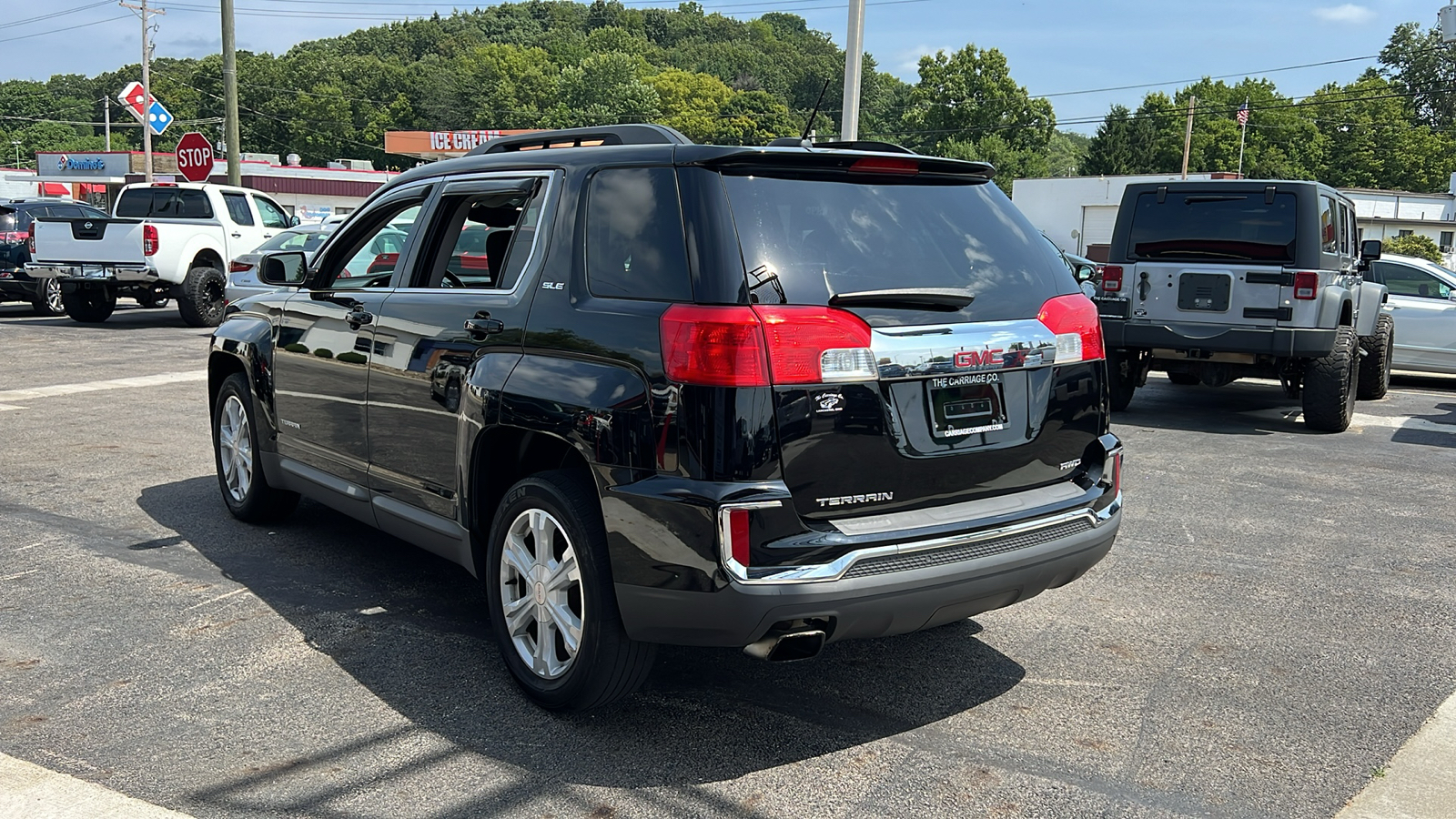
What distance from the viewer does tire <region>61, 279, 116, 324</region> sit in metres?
17.8

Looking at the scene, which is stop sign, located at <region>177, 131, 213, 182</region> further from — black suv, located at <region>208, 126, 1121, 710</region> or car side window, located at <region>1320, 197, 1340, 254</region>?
black suv, located at <region>208, 126, 1121, 710</region>

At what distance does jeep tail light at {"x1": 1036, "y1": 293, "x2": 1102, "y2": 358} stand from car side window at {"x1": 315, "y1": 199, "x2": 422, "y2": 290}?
2505mm

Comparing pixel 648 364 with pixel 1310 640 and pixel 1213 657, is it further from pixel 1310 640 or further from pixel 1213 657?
pixel 1310 640

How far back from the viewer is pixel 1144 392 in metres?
12.9

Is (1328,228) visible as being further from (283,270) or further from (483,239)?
(283,270)

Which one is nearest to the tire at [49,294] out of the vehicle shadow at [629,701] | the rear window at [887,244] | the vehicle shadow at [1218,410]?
the vehicle shadow at [1218,410]

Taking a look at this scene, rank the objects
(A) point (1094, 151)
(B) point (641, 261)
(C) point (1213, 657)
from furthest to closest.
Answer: (A) point (1094, 151)
(C) point (1213, 657)
(B) point (641, 261)

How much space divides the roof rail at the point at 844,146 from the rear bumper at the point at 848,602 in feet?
4.40

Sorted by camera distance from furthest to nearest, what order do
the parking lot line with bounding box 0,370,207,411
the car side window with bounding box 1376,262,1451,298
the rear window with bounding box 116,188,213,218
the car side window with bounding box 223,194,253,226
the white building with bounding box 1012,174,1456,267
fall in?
1. the white building with bounding box 1012,174,1456,267
2. the car side window with bounding box 223,194,253,226
3. the rear window with bounding box 116,188,213,218
4. the car side window with bounding box 1376,262,1451,298
5. the parking lot line with bounding box 0,370,207,411

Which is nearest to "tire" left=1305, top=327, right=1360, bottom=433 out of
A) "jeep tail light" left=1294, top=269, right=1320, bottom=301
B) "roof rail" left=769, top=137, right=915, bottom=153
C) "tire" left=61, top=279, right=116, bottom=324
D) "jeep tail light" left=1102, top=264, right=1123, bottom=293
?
"jeep tail light" left=1294, top=269, right=1320, bottom=301

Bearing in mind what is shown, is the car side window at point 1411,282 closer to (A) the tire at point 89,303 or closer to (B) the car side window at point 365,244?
(B) the car side window at point 365,244

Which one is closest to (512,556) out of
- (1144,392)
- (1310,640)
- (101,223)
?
(1310,640)

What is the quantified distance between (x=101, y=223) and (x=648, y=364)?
1678cm

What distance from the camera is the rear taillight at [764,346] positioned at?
10.8 feet
